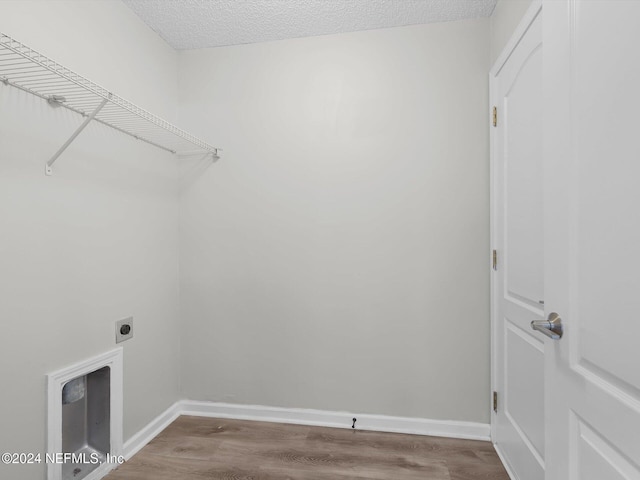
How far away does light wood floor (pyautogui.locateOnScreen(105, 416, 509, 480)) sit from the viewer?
5.69 ft

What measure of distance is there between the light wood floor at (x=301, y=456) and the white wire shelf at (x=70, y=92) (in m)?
1.60

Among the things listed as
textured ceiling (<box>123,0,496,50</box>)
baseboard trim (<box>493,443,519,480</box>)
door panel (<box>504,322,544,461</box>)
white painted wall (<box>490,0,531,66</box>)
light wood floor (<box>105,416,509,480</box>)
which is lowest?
light wood floor (<box>105,416,509,480</box>)

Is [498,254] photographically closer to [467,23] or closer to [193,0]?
[467,23]

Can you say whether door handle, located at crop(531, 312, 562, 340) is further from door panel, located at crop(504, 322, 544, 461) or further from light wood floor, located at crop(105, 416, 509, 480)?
light wood floor, located at crop(105, 416, 509, 480)

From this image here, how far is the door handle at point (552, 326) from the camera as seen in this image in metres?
0.96

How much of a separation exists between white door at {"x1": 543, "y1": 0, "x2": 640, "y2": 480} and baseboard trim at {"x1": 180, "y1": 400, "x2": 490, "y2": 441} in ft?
3.67

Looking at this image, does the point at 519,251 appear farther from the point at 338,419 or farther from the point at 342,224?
the point at 338,419

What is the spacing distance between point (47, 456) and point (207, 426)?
3.02ft

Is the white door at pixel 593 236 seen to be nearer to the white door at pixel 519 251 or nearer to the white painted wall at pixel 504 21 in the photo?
the white door at pixel 519 251

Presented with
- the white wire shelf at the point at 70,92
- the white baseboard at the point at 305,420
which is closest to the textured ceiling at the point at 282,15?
the white wire shelf at the point at 70,92

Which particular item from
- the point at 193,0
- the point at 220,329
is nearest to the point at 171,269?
the point at 220,329

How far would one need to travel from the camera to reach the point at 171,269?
90.3 inches

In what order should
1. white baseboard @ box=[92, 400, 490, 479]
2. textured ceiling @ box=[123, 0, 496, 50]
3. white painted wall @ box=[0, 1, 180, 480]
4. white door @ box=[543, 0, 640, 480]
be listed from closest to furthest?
white door @ box=[543, 0, 640, 480]
white painted wall @ box=[0, 1, 180, 480]
textured ceiling @ box=[123, 0, 496, 50]
white baseboard @ box=[92, 400, 490, 479]

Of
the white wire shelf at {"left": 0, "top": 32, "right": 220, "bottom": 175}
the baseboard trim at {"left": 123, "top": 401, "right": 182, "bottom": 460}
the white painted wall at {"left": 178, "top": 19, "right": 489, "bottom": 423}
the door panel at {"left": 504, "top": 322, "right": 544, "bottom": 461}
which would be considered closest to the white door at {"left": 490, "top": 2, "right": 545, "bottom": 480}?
the door panel at {"left": 504, "top": 322, "right": 544, "bottom": 461}
